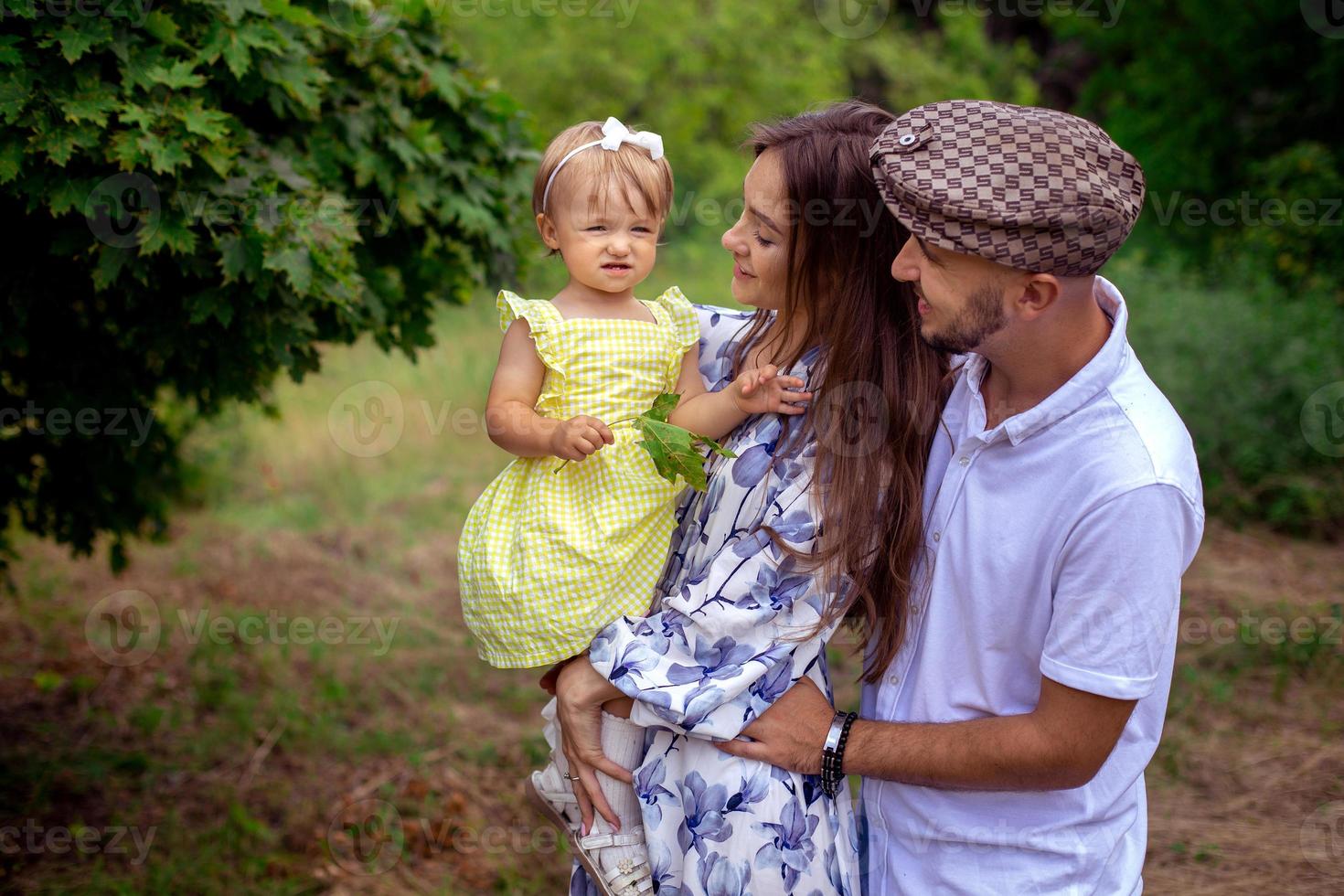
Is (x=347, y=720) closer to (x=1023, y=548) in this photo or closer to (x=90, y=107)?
(x=90, y=107)

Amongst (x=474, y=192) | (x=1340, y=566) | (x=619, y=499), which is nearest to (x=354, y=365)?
(x=474, y=192)

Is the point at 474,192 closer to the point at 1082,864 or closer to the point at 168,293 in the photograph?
the point at 168,293

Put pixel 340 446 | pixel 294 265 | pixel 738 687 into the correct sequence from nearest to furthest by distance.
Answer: pixel 738 687
pixel 294 265
pixel 340 446

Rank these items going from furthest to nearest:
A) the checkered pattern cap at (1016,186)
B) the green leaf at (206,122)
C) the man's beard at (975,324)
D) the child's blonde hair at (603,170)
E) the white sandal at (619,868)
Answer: the green leaf at (206,122) < the child's blonde hair at (603,170) < the white sandal at (619,868) < the man's beard at (975,324) < the checkered pattern cap at (1016,186)

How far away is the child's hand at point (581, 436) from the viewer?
6.93 ft

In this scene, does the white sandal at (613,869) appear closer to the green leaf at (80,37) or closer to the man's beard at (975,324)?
the man's beard at (975,324)

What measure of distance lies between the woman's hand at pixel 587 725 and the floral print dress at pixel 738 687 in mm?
53

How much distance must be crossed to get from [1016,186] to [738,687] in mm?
949

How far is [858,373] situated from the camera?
212 centimetres

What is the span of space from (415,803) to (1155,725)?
3017 mm

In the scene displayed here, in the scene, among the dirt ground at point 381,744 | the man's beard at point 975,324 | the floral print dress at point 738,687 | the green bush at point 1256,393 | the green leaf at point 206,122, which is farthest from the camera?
the green bush at point 1256,393

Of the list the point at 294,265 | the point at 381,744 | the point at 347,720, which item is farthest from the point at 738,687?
the point at 347,720

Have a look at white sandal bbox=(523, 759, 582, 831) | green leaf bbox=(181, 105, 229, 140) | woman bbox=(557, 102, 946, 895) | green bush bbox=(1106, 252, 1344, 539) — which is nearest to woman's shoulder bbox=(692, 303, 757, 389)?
woman bbox=(557, 102, 946, 895)

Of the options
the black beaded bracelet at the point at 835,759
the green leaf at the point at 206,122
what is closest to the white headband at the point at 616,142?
the green leaf at the point at 206,122
